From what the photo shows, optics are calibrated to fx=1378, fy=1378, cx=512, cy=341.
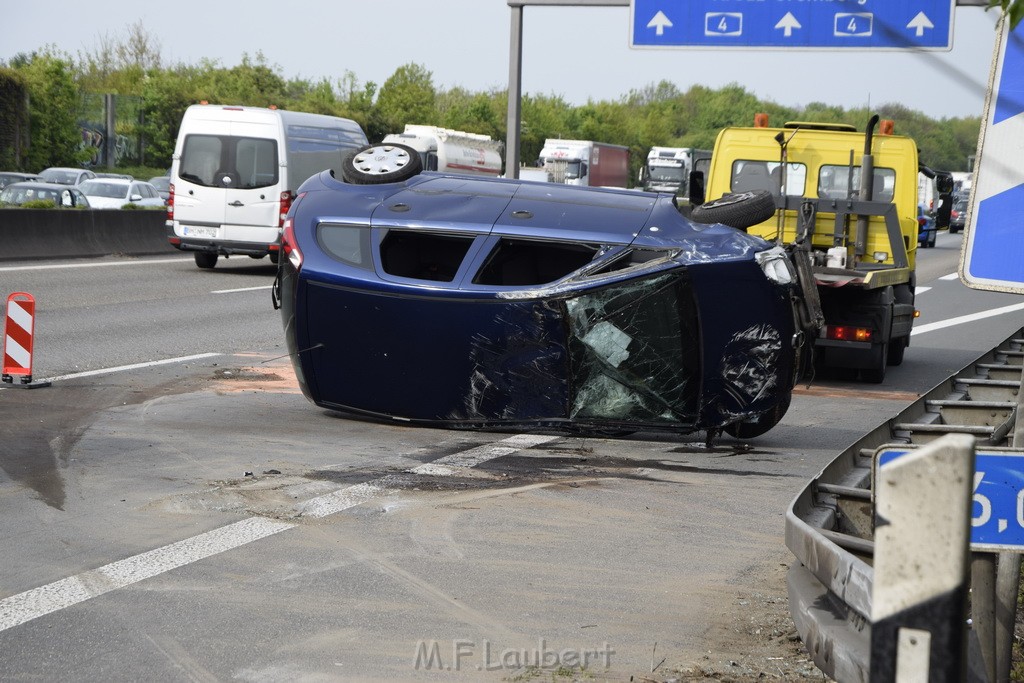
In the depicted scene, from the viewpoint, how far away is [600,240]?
8.98m

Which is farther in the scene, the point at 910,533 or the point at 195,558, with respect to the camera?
the point at 195,558

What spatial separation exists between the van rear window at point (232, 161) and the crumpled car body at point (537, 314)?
14.8m

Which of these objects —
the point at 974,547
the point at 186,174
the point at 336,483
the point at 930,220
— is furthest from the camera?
the point at 930,220

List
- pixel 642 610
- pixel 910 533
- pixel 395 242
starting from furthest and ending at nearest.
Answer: pixel 395 242
pixel 642 610
pixel 910 533

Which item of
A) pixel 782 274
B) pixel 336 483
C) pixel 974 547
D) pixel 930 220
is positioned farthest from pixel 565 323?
pixel 930 220

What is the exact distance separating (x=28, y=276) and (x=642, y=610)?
16.9 m

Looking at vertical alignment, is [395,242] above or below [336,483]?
above

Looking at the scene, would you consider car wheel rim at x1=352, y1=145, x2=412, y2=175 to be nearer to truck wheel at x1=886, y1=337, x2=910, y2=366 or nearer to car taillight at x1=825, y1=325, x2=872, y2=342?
car taillight at x1=825, y1=325, x2=872, y2=342

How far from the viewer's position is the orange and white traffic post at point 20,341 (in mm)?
10742

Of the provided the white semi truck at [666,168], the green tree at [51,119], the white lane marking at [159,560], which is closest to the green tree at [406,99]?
the white semi truck at [666,168]

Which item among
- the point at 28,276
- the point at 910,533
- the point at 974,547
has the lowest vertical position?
the point at 28,276

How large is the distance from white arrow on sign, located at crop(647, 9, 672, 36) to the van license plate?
29.5ft

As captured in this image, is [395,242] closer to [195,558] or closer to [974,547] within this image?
[195,558]

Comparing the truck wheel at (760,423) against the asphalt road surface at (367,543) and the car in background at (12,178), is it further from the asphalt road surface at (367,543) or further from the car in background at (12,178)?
the car in background at (12,178)
